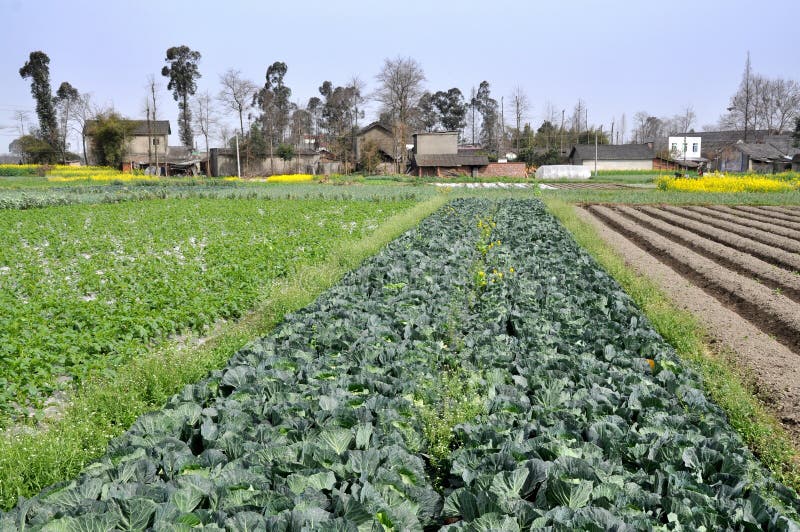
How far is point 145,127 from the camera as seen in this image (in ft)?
232

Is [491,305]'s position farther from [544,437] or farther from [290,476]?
[290,476]

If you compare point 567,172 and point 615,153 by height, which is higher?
point 615,153

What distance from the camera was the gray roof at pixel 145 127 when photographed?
6800 cm

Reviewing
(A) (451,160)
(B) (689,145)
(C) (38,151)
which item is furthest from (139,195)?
(B) (689,145)

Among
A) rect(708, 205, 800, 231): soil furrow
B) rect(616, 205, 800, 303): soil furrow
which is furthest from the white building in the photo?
rect(616, 205, 800, 303): soil furrow

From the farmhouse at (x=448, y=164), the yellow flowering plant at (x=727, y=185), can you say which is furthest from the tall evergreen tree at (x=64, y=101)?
the yellow flowering plant at (x=727, y=185)

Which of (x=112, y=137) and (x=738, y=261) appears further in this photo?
(x=112, y=137)

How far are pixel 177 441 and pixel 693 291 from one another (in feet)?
30.0

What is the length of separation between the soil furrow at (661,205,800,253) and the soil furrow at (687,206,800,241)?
0.34 meters

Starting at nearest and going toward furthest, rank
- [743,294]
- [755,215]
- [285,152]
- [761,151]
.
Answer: [743,294] → [755,215] → [285,152] → [761,151]

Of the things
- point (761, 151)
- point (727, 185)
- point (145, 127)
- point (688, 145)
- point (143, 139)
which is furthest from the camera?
point (688, 145)

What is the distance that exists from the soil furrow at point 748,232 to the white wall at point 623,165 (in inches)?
1983

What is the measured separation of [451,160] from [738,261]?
49461 millimetres

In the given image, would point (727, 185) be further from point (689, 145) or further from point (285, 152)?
point (689, 145)
